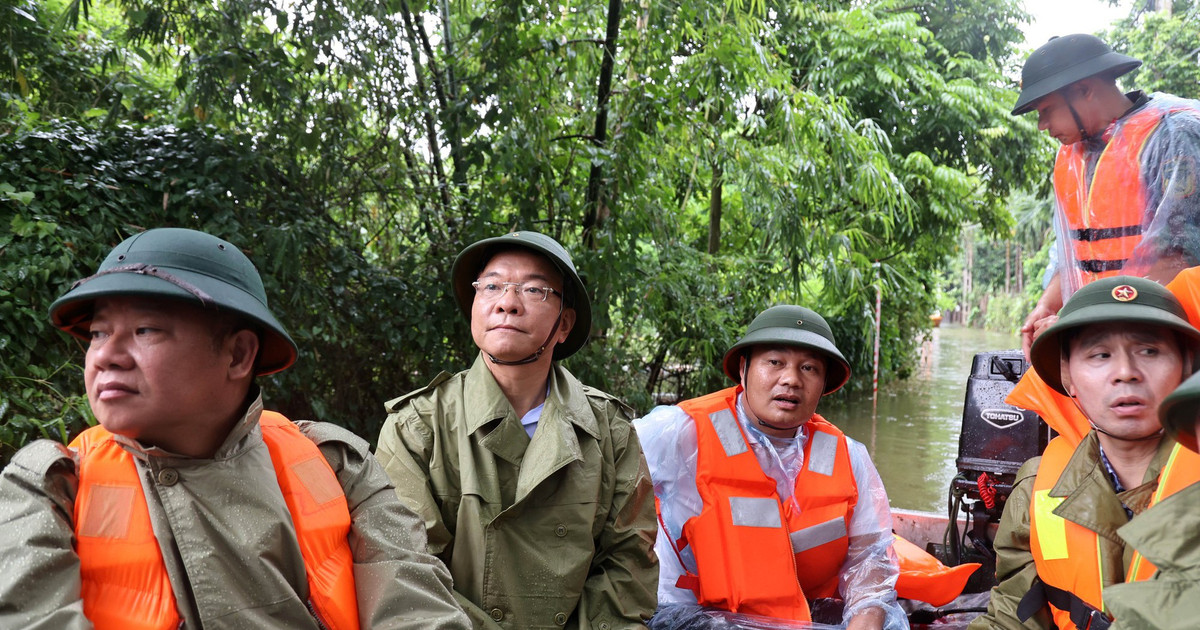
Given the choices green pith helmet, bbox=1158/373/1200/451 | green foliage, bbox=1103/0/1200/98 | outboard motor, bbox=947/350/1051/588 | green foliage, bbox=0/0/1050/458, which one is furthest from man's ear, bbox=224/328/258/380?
green foliage, bbox=1103/0/1200/98

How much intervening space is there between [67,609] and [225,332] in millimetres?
532

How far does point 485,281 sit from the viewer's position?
2441 mm

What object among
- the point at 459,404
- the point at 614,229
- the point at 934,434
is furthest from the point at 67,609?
the point at 934,434

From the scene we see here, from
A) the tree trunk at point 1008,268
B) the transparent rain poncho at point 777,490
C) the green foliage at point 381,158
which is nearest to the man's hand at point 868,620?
the transparent rain poncho at point 777,490

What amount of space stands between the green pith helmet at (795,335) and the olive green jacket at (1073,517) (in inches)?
29.0

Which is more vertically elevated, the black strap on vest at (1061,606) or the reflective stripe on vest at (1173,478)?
the reflective stripe on vest at (1173,478)

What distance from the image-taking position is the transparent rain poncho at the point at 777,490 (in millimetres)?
2914

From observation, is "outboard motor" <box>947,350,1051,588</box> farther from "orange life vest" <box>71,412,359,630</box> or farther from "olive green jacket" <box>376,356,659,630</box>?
"orange life vest" <box>71,412,359,630</box>

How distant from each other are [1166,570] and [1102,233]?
185 centimetres

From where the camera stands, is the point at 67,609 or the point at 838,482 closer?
the point at 67,609

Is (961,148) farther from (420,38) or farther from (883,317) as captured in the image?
(420,38)

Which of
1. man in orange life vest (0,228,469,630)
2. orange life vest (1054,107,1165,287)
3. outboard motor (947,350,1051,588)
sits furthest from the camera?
outboard motor (947,350,1051,588)

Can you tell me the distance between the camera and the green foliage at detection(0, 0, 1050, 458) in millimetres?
3920

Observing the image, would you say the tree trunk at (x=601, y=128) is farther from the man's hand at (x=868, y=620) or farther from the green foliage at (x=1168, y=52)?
the green foliage at (x=1168, y=52)
